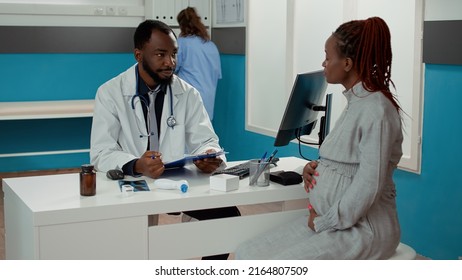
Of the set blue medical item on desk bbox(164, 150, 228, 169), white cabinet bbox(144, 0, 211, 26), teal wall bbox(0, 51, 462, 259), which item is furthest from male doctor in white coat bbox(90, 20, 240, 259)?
white cabinet bbox(144, 0, 211, 26)

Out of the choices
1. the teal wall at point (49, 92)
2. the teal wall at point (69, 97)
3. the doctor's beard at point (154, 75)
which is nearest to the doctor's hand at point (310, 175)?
the doctor's beard at point (154, 75)

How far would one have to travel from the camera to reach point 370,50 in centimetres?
206

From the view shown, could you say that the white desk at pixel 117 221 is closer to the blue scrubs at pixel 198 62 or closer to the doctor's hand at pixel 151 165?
the doctor's hand at pixel 151 165

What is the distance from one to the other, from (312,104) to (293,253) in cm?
73

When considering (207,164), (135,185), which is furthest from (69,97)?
(135,185)

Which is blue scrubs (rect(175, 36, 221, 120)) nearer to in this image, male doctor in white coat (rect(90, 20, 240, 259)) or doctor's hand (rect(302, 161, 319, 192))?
male doctor in white coat (rect(90, 20, 240, 259))

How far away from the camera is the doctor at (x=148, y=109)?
2619 millimetres

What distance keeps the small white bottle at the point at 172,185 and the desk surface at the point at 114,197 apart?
16mm

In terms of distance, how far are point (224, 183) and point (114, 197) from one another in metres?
0.35

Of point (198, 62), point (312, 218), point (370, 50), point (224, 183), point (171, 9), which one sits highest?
point (171, 9)

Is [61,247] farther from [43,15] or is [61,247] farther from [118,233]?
[43,15]

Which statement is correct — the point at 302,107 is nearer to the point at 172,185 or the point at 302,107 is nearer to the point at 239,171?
the point at 239,171

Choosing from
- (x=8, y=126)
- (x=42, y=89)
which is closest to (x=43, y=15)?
(x=42, y=89)

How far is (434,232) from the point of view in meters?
3.46
